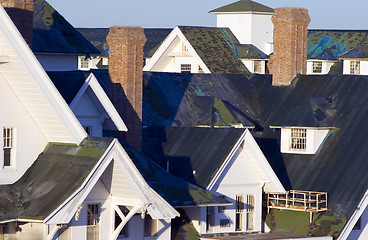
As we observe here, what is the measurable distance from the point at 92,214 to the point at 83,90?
6.57 meters

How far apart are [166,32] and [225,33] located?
18.7m

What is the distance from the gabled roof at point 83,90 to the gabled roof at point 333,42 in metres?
48.8

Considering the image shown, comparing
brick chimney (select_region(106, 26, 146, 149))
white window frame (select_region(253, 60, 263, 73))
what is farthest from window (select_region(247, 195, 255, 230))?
white window frame (select_region(253, 60, 263, 73))


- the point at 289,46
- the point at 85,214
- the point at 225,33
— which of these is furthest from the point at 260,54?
the point at 85,214

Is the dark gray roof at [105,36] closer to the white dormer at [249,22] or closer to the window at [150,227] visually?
the white dormer at [249,22]

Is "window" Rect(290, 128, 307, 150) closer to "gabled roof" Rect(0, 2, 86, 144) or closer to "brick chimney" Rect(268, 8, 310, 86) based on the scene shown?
"brick chimney" Rect(268, 8, 310, 86)

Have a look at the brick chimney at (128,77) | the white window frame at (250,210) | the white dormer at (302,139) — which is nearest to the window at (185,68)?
the white dormer at (302,139)

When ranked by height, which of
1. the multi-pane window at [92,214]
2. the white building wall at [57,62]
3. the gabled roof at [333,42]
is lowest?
the multi-pane window at [92,214]

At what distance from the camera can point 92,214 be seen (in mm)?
30531

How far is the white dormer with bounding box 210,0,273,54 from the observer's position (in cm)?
9169

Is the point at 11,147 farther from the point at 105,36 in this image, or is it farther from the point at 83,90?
the point at 105,36

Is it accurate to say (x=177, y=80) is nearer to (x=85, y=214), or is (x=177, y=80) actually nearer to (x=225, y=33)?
(x=85, y=214)

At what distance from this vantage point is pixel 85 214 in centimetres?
3031

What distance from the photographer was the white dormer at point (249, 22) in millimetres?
91688
